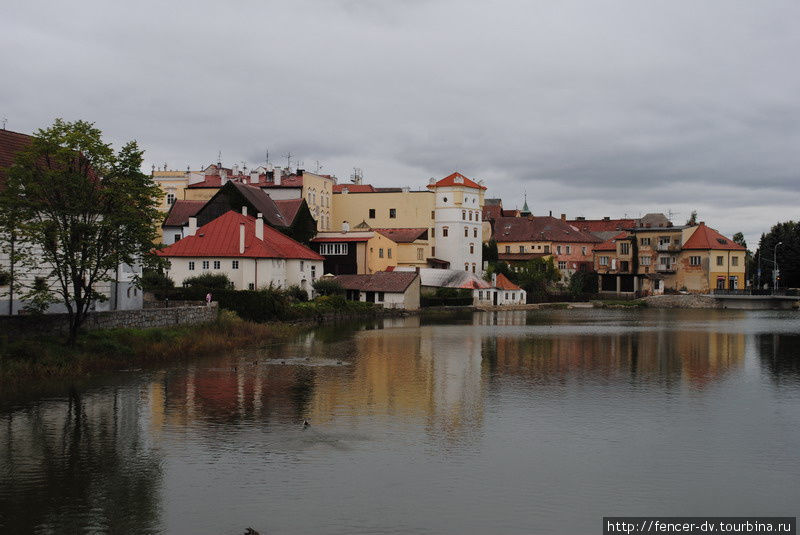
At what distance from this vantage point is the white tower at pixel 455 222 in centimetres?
9481

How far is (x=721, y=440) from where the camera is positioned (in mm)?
21281

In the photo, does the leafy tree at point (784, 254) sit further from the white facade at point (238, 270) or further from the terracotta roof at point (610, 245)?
the white facade at point (238, 270)

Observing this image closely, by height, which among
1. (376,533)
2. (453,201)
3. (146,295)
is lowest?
(376,533)

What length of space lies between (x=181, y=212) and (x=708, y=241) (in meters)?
64.5

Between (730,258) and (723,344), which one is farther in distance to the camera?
(730,258)

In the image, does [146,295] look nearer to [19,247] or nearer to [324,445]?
[19,247]

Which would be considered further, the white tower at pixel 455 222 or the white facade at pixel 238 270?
the white tower at pixel 455 222

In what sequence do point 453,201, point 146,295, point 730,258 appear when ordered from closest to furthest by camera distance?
1. point 146,295
2. point 453,201
3. point 730,258

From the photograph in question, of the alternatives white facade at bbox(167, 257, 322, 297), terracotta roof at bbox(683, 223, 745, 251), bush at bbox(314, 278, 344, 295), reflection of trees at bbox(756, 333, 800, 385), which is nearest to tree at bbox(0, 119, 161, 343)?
reflection of trees at bbox(756, 333, 800, 385)

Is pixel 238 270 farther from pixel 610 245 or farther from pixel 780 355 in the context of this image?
pixel 610 245

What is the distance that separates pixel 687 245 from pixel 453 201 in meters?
32.4

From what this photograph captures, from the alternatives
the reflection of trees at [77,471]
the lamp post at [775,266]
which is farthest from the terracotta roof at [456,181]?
the reflection of trees at [77,471]

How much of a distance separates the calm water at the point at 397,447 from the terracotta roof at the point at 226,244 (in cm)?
2543

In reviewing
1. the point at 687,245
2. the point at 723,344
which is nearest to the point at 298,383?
the point at 723,344
